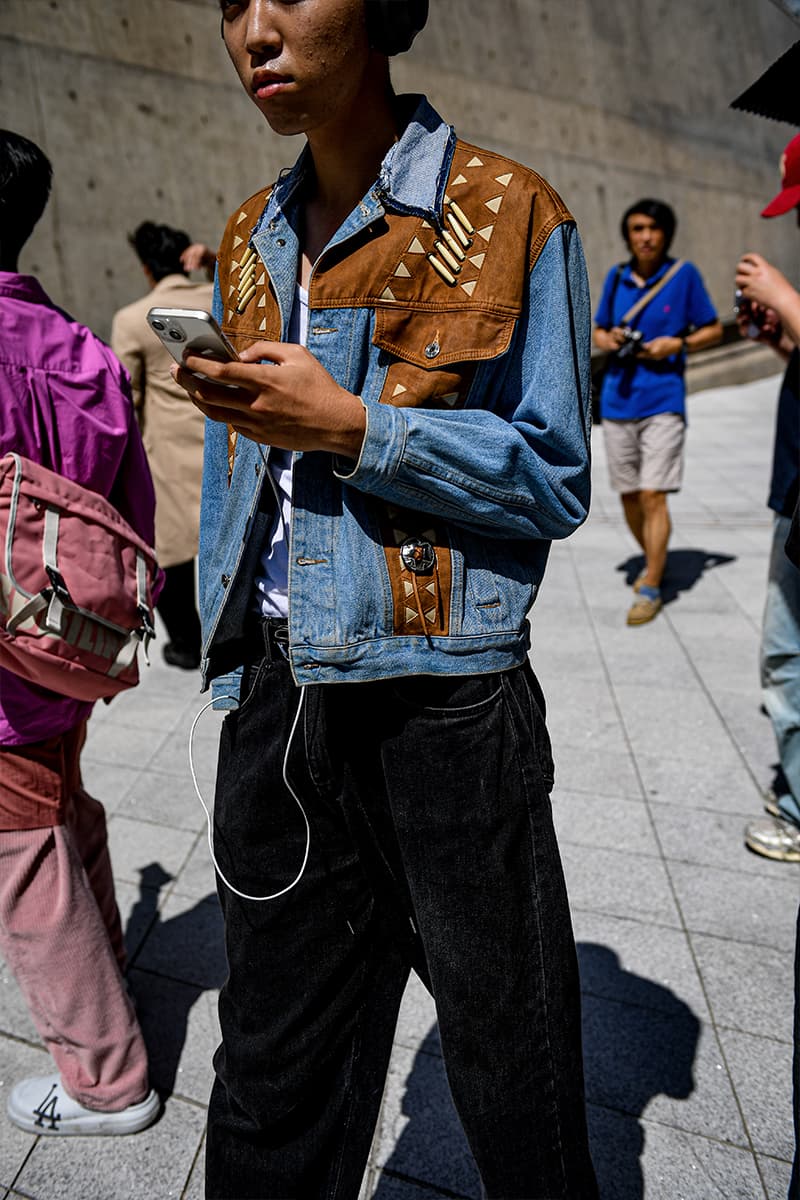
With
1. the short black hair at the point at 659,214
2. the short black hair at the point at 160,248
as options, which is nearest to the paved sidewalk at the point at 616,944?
the short black hair at the point at 160,248

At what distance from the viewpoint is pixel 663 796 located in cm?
321

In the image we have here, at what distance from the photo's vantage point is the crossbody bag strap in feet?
16.5

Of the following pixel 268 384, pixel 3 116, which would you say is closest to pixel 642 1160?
pixel 268 384

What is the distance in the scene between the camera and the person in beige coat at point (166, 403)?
3949 millimetres

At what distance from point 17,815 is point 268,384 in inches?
46.4

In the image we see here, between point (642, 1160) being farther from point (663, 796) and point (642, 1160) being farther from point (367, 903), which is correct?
point (663, 796)

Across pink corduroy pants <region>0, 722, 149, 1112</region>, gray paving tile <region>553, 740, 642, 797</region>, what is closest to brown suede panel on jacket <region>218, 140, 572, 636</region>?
pink corduroy pants <region>0, 722, 149, 1112</region>

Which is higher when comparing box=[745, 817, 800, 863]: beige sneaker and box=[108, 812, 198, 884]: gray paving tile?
box=[745, 817, 800, 863]: beige sneaker

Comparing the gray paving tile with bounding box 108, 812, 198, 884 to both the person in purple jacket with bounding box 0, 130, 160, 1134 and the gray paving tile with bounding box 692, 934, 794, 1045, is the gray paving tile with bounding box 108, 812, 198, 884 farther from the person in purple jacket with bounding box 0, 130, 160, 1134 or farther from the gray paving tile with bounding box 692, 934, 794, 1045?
the gray paving tile with bounding box 692, 934, 794, 1045

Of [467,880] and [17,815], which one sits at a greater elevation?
[467,880]

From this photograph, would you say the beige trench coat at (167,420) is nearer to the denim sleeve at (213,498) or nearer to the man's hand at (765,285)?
the man's hand at (765,285)

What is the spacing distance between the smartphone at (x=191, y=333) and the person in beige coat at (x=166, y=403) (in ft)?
9.98

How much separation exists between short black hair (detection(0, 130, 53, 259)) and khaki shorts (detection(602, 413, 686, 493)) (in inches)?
152

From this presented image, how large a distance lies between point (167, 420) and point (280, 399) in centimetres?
325
